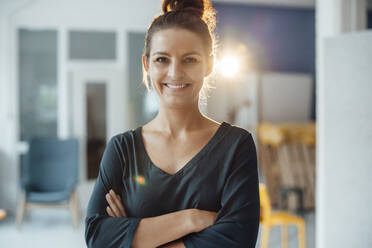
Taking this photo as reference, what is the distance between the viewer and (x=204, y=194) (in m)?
1.09

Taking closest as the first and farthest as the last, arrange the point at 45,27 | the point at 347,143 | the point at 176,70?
the point at 176,70 < the point at 347,143 < the point at 45,27

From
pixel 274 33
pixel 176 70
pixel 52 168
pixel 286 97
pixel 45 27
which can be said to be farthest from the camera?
pixel 274 33

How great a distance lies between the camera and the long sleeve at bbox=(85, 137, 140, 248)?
110 cm

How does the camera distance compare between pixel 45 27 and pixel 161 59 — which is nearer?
pixel 161 59

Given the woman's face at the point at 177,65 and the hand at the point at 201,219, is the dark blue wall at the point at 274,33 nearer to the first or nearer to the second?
the woman's face at the point at 177,65

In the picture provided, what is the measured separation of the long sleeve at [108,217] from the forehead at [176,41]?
1.16 feet

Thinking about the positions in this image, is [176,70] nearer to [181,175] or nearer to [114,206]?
[181,175]

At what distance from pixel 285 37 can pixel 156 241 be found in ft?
21.6

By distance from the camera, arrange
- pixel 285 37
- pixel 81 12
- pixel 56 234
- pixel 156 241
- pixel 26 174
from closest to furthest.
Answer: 1. pixel 156 241
2. pixel 56 234
3. pixel 26 174
4. pixel 81 12
5. pixel 285 37

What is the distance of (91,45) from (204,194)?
491 cm

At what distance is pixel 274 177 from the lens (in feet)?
18.9

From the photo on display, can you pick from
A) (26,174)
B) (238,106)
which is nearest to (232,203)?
(26,174)

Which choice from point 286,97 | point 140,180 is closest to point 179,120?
point 140,180

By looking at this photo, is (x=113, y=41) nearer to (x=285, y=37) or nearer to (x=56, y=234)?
(x=56, y=234)
